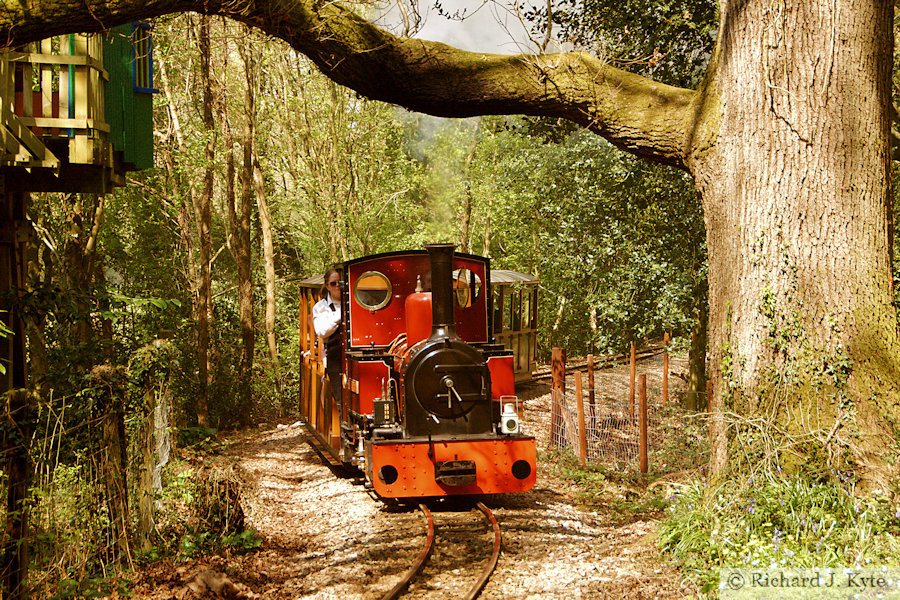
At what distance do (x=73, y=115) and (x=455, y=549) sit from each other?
4.81 metres

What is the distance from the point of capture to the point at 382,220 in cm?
2592

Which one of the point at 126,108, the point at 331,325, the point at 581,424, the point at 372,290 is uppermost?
the point at 126,108

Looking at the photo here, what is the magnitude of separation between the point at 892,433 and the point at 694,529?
1.36m

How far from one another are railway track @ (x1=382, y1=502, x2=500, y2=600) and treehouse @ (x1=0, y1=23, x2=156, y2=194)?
4267mm

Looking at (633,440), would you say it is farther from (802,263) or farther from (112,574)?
(112,574)

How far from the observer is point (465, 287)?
8602mm

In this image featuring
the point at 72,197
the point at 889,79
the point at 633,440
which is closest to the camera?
the point at 889,79

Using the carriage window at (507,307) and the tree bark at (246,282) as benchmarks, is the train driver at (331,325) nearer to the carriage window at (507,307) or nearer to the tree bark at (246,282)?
the tree bark at (246,282)

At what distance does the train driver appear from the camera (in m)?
9.02

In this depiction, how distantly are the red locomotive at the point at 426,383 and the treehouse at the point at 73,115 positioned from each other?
8.32ft

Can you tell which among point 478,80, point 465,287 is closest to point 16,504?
point 478,80

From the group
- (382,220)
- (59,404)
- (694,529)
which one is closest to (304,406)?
(59,404)

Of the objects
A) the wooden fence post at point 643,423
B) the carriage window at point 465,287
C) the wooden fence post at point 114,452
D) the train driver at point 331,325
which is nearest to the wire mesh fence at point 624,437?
the wooden fence post at point 643,423

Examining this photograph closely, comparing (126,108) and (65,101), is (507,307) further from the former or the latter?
(65,101)
